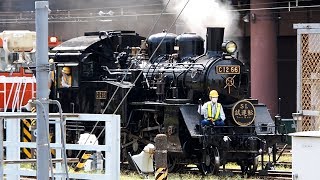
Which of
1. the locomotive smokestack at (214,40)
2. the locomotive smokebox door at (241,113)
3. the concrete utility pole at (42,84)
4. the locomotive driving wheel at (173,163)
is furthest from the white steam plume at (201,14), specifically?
the concrete utility pole at (42,84)

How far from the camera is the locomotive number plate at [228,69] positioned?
63.1 feet

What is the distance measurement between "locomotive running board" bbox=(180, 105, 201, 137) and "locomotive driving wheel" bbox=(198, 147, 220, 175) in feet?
1.48

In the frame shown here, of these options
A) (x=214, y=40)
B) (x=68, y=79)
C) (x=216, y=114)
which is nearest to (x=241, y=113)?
(x=216, y=114)

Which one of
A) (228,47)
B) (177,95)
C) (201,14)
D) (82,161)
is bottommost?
(82,161)

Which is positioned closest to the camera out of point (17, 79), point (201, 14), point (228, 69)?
point (228, 69)

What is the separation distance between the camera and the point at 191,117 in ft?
62.1

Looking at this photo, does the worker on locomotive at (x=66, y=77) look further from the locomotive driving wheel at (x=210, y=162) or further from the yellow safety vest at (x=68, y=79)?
the locomotive driving wheel at (x=210, y=162)

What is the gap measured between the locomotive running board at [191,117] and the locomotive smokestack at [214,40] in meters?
1.33

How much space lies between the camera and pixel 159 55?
69.2 ft

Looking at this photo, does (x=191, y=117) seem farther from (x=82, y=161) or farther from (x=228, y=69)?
(x=82, y=161)

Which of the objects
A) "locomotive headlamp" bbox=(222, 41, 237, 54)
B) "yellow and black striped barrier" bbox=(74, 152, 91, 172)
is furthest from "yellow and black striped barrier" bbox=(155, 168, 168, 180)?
"locomotive headlamp" bbox=(222, 41, 237, 54)

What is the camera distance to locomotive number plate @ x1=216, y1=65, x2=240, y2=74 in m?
19.2

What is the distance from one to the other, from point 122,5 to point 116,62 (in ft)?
36.0

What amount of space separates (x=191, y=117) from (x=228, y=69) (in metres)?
1.34
